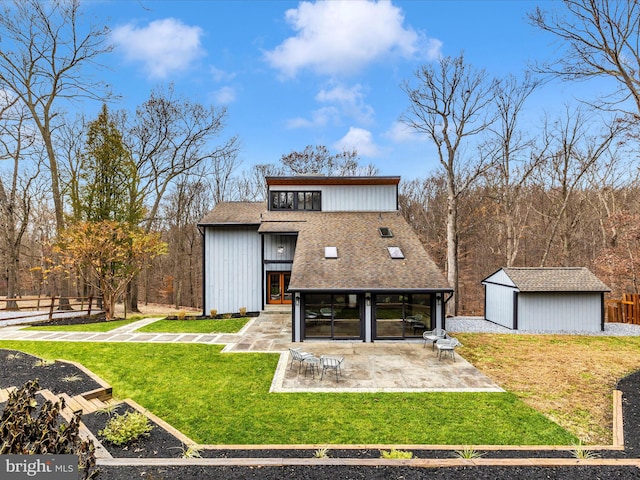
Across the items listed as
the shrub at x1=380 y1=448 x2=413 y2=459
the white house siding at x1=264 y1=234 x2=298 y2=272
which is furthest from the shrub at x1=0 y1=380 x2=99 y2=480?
the white house siding at x1=264 y1=234 x2=298 y2=272

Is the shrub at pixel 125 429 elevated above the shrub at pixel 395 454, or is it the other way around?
the shrub at pixel 125 429

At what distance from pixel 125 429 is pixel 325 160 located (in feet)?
81.6

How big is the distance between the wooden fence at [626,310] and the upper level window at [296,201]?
16.1 metres

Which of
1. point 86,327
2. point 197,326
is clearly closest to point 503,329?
point 197,326

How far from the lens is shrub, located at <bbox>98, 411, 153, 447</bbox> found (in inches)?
200

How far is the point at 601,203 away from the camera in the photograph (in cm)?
2302

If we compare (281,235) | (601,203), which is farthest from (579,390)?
(601,203)

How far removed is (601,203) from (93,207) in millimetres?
32688

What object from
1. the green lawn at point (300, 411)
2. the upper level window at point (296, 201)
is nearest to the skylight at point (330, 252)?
Result: the upper level window at point (296, 201)

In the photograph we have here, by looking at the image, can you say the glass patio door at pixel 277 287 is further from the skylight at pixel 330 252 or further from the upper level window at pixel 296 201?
the skylight at pixel 330 252

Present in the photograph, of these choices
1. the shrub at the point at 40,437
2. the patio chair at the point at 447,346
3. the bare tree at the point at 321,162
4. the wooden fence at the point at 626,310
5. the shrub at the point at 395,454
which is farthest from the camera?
the bare tree at the point at 321,162

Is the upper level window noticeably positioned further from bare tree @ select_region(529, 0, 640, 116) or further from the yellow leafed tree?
bare tree @ select_region(529, 0, 640, 116)

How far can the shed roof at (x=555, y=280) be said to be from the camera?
45.5 feet

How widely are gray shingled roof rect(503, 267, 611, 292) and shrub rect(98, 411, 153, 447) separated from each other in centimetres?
1441
